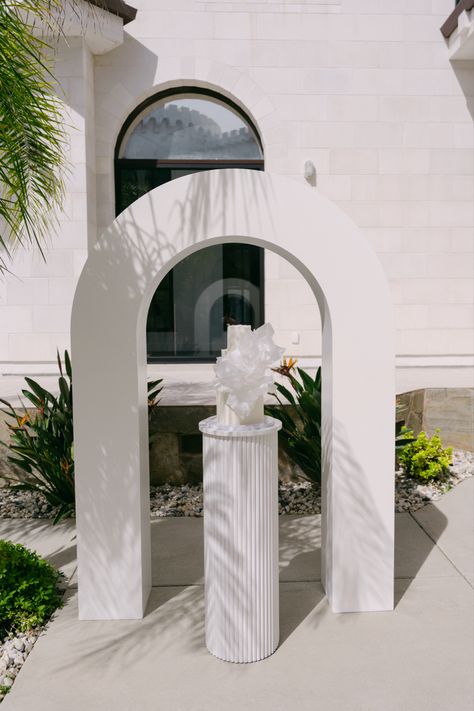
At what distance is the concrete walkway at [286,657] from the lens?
2533 mm

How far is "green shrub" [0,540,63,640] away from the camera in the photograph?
3162 mm

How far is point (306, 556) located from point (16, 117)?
139 inches

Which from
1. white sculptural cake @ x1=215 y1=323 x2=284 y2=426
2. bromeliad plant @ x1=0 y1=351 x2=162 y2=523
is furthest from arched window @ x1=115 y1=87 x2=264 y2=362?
white sculptural cake @ x1=215 y1=323 x2=284 y2=426

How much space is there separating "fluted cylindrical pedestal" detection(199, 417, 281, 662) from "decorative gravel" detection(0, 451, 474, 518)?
2.11m

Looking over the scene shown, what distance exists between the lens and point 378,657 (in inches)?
111

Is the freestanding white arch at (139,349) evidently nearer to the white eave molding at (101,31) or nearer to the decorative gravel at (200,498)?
the decorative gravel at (200,498)

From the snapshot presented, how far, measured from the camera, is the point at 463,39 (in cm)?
855

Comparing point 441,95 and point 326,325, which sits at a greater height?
point 441,95

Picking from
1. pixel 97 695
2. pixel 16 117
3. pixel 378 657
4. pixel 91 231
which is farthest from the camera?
pixel 91 231

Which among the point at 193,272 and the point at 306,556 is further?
the point at 193,272

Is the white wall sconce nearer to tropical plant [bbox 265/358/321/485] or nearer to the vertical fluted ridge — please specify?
tropical plant [bbox 265/358/321/485]

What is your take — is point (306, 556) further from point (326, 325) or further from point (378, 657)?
point (326, 325)

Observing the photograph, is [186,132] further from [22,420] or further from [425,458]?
[425,458]

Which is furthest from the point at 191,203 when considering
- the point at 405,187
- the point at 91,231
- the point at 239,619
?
the point at 405,187
